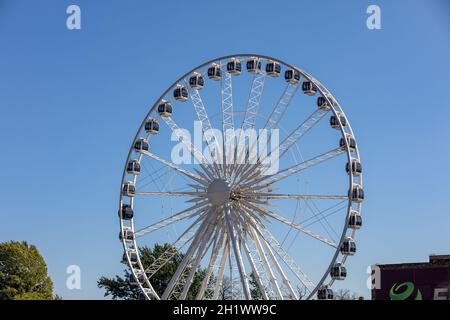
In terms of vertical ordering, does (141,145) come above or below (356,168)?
above

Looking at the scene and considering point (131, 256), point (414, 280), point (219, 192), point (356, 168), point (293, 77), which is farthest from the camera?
point (414, 280)

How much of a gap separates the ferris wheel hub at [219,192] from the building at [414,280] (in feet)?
59.0

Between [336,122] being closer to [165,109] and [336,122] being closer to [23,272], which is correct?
[165,109]

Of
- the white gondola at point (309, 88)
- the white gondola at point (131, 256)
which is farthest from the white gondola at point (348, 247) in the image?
the white gondola at point (131, 256)

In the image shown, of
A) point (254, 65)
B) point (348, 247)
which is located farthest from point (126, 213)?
point (348, 247)

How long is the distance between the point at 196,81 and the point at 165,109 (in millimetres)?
2624

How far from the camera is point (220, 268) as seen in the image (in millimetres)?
53031

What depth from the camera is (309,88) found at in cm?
5272

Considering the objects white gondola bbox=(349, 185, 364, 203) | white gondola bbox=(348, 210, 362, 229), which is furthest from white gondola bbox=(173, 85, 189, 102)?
white gondola bbox=(348, 210, 362, 229)

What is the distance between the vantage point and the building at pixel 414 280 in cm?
6212

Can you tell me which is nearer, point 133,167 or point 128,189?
point 128,189
